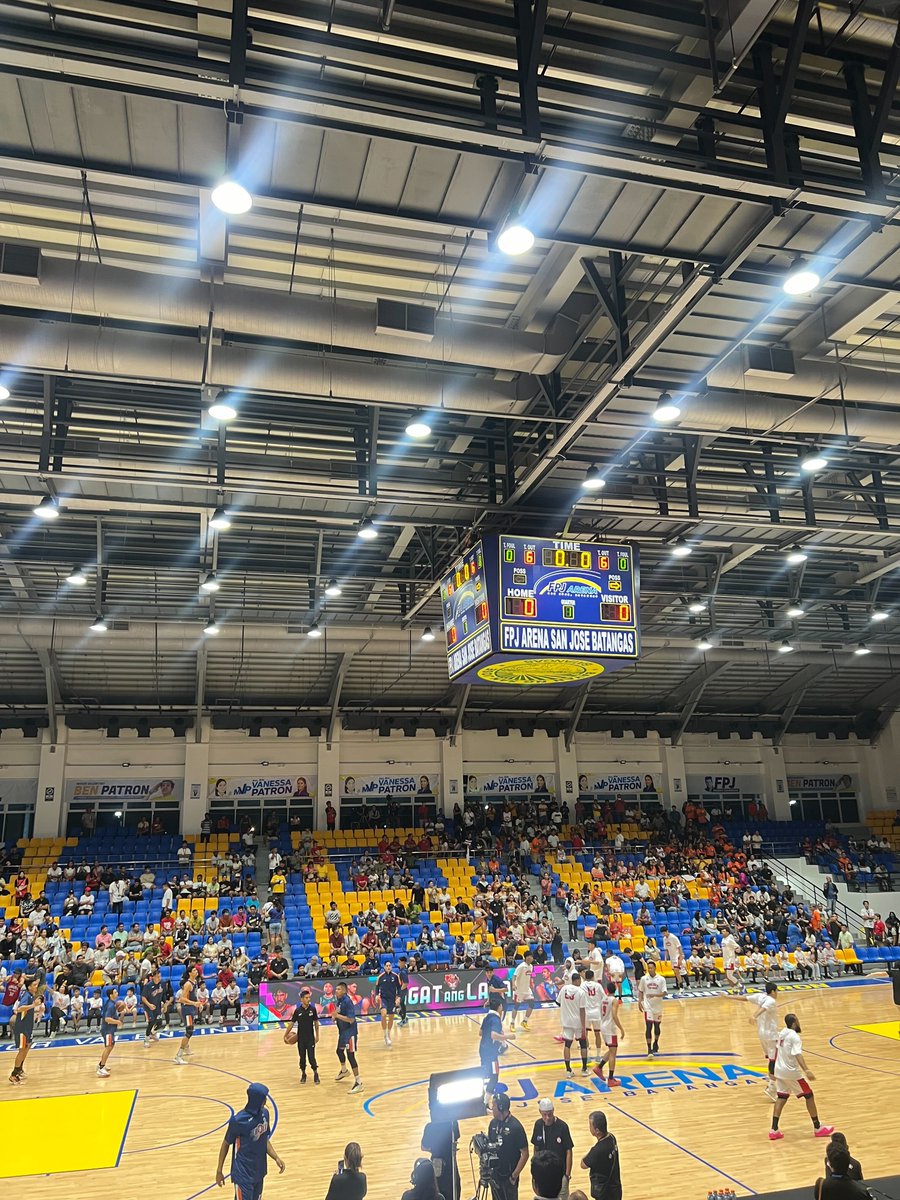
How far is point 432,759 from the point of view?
3619 centimetres

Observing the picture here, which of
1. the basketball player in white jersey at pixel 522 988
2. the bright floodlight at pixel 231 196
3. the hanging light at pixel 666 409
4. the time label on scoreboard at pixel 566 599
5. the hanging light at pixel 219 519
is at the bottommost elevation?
the basketball player in white jersey at pixel 522 988

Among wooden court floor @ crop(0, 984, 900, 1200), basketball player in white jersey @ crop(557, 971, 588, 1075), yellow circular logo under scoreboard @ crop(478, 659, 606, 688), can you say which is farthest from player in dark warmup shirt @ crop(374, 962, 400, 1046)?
yellow circular logo under scoreboard @ crop(478, 659, 606, 688)

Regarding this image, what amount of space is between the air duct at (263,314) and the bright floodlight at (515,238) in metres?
3.08

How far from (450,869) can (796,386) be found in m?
22.6

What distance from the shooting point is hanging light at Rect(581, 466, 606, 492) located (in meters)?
15.7

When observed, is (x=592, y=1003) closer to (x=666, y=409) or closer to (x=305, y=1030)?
(x=305, y=1030)

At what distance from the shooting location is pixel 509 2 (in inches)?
315

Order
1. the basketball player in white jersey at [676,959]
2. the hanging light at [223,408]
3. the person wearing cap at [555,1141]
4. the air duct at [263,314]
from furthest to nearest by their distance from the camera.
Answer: the basketball player in white jersey at [676,959]
the hanging light at [223,408]
the air duct at [263,314]
the person wearing cap at [555,1141]

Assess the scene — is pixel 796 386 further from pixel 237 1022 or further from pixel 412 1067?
pixel 237 1022

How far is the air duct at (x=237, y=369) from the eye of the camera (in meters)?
11.4

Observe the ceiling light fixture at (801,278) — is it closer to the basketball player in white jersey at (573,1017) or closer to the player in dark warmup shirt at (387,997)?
the basketball player in white jersey at (573,1017)

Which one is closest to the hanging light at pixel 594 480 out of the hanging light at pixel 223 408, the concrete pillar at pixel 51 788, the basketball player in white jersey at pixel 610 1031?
the hanging light at pixel 223 408

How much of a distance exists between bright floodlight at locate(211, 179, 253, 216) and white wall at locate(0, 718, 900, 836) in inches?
1086

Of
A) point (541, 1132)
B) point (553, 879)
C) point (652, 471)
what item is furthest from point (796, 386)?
point (553, 879)
